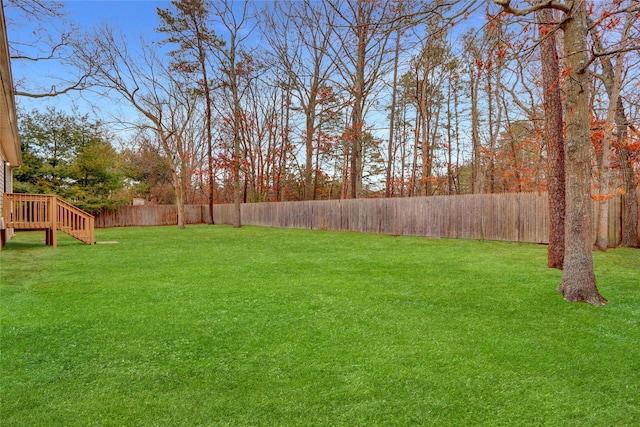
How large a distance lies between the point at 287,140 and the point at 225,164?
4021mm

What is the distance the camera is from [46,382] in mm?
2387

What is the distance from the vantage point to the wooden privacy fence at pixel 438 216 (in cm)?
1014

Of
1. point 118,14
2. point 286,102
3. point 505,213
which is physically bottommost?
point 505,213

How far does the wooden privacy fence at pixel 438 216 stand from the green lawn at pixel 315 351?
4.83m

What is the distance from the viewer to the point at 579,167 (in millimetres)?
4297

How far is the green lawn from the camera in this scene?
2088 mm

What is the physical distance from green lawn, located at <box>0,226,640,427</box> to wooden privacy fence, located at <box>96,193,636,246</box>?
483 cm

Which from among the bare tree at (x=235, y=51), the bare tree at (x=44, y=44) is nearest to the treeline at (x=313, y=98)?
the bare tree at (x=235, y=51)

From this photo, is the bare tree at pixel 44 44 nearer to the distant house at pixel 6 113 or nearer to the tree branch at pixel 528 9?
the distant house at pixel 6 113

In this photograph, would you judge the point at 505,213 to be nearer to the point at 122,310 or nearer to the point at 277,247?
the point at 277,247

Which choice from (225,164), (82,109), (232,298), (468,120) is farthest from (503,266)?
(82,109)

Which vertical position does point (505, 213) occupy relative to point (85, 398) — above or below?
above

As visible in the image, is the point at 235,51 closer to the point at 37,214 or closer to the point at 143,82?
the point at 143,82

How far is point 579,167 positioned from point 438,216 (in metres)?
8.15
